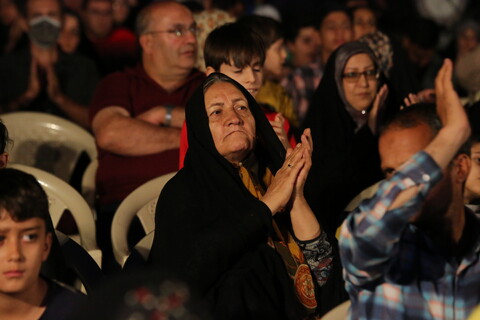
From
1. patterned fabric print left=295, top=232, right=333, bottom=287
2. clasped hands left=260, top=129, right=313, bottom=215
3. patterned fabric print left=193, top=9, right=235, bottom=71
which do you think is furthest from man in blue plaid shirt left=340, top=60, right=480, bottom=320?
patterned fabric print left=193, top=9, right=235, bottom=71

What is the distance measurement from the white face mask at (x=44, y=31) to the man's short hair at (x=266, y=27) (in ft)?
5.64

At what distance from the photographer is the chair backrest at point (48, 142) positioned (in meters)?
5.43

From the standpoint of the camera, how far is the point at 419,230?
279 cm

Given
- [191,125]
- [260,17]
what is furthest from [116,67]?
[191,125]

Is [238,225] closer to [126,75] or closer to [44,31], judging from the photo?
[126,75]

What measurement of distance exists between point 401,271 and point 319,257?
89cm

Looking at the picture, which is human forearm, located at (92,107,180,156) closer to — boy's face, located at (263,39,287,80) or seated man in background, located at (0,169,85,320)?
boy's face, located at (263,39,287,80)

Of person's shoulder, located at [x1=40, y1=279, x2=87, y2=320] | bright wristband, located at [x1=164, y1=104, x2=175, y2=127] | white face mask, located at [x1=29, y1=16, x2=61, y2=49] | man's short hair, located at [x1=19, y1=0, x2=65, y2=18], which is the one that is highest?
man's short hair, located at [x1=19, y1=0, x2=65, y2=18]

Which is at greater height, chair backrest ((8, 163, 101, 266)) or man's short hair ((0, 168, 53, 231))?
man's short hair ((0, 168, 53, 231))

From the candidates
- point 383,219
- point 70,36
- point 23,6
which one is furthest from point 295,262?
point 23,6

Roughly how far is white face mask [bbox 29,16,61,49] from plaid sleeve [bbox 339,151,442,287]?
4419mm

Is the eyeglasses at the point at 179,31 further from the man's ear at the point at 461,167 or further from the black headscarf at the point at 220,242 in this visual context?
the man's ear at the point at 461,167

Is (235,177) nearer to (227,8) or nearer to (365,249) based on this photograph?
(365,249)

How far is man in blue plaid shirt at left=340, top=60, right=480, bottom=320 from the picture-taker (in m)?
2.51
